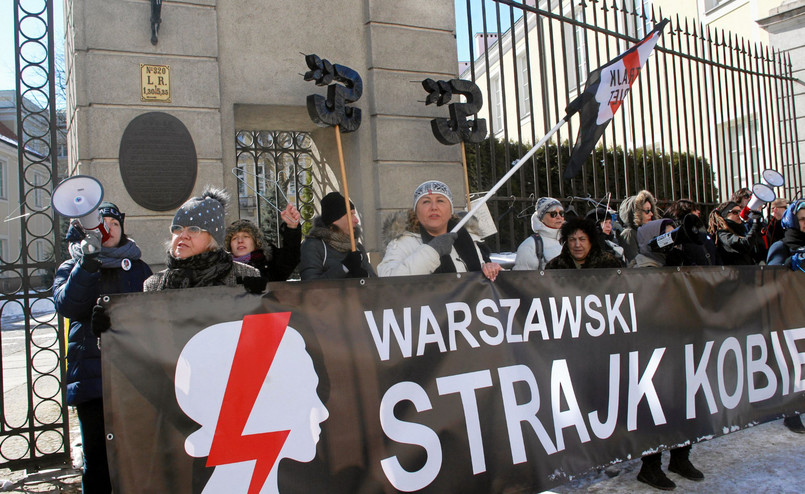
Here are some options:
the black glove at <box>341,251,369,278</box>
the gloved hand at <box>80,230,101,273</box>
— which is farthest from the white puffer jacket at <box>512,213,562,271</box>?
the gloved hand at <box>80,230,101,273</box>

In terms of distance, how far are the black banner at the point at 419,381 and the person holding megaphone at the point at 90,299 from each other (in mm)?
504

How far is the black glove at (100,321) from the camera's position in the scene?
241 centimetres

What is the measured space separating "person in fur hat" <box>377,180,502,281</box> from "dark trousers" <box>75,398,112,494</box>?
1684 mm

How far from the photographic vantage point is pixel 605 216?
20.2 ft

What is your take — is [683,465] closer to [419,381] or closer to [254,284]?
[419,381]

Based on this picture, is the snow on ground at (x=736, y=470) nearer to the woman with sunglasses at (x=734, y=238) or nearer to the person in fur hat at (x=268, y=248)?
the woman with sunglasses at (x=734, y=238)

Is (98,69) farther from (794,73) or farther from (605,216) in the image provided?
(794,73)

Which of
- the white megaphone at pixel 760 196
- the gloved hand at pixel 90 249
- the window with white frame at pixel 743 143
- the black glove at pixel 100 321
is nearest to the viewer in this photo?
the black glove at pixel 100 321

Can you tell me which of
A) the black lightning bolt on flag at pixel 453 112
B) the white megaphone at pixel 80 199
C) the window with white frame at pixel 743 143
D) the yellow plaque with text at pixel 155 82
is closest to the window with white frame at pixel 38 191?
the yellow plaque with text at pixel 155 82

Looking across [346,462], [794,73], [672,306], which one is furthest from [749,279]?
[794,73]

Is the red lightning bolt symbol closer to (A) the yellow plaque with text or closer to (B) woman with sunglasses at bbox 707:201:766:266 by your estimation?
(A) the yellow plaque with text

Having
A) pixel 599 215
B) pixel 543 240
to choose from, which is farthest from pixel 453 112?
pixel 599 215

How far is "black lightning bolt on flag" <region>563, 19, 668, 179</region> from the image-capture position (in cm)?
469

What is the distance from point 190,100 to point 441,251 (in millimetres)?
2535
